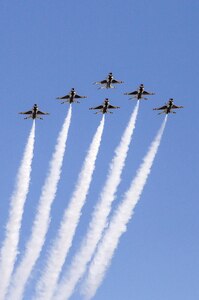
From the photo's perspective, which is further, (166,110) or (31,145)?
(166,110)

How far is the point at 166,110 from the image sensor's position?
16050cm

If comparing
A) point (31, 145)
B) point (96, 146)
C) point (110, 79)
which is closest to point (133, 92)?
point (110, 79)

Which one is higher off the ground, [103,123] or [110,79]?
[110,79]

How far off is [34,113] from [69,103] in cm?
830

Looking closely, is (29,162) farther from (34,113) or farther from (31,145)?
(34,113)

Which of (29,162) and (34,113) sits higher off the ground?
(34,113)

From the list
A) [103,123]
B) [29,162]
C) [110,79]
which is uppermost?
[110,79]

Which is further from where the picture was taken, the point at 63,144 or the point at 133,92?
the point at 133,92

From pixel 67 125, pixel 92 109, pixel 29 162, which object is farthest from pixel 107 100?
pixel 29 162

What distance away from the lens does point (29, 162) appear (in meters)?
150

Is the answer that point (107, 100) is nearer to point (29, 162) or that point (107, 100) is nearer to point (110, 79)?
point (110, 79)

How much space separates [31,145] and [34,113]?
11719mm

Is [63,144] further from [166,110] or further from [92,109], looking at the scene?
[166,110]

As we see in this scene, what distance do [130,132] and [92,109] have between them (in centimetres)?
1344
